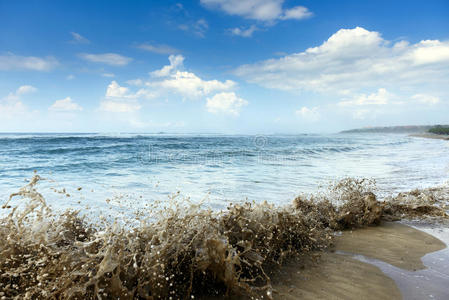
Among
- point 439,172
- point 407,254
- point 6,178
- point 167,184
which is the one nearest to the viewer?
point 407,254

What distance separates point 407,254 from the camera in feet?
10.9

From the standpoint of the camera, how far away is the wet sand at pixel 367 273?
249cm

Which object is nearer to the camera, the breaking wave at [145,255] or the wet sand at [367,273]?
the breaking wave at [145,255]

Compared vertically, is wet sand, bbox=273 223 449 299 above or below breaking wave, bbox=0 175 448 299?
below

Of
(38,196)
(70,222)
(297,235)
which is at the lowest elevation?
(297,235)

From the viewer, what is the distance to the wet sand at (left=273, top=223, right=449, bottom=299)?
2.49m

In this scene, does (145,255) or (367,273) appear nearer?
(145,255)

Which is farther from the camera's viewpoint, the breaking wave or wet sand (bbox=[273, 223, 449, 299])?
wet sand (bbox=[273, 223, 449, 299])

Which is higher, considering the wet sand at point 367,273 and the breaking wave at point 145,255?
the breaking wave at point 145,255

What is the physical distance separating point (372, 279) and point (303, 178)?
6.04 metres

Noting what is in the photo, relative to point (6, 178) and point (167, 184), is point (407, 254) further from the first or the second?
point (6, 178)

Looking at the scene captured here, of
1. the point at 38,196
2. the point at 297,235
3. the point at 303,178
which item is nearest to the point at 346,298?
the point at 297,235

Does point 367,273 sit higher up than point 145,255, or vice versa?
point 145,255

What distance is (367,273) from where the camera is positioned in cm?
287
